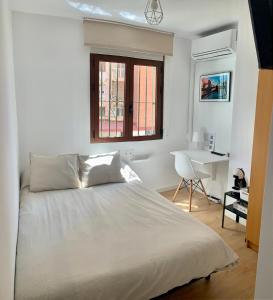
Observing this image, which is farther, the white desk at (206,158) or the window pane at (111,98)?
the window pane at (111,98)

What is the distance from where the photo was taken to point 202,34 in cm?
382

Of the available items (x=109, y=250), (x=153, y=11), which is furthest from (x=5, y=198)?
(x=153, y=11)

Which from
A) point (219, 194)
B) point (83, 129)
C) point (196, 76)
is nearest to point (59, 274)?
point (83, 129)

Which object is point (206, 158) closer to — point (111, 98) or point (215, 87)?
point (215, 87)

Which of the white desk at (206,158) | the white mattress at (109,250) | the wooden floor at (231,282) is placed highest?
the white desk at (206,158)

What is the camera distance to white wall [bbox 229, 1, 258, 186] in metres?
2.90

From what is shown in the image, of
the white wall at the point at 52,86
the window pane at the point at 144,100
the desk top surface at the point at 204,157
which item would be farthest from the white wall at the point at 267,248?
the window pane at the point at 144,100

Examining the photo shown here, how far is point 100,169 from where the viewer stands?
3.16 meters

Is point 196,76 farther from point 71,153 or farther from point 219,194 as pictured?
point 71,153

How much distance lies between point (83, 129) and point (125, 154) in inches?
27.8

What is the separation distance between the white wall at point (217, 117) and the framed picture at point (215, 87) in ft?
0.19

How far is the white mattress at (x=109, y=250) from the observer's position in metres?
1.51

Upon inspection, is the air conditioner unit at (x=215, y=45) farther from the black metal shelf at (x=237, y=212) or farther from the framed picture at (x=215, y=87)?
the black metal shelf at (x=237, y=212)

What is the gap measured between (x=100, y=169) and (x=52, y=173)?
550 mm
